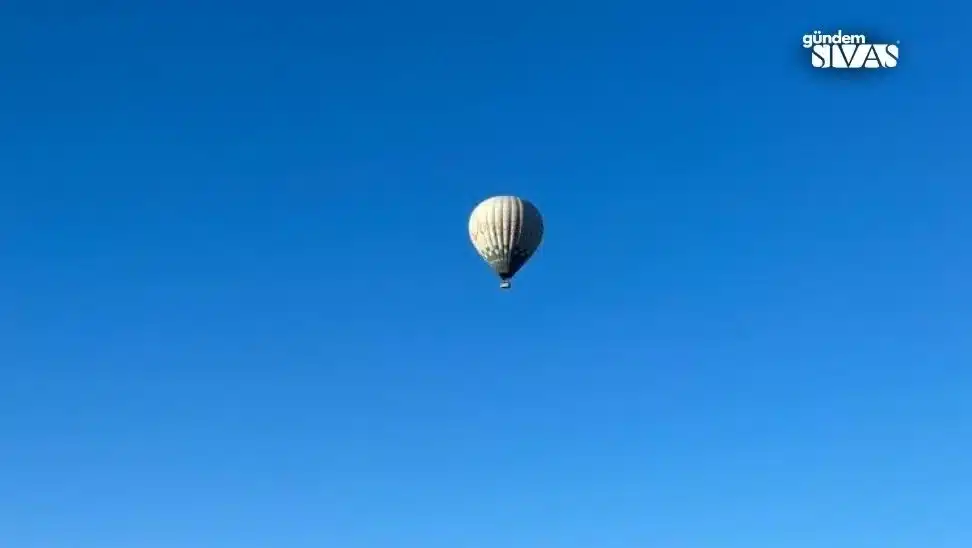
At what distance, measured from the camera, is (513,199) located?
6757 inches

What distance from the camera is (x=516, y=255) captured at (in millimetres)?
170875

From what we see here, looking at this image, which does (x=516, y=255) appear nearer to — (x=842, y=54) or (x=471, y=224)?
(x=471, y=224)

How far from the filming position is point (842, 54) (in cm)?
16525

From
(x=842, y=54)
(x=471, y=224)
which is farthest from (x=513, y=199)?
(x=842, y=54)

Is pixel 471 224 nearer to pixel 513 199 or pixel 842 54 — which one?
pixel 513 199

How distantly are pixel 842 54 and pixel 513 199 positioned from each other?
23117mm

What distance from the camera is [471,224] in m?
172

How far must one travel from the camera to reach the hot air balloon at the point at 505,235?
170625 mm

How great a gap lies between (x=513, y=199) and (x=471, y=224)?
10.5 ft

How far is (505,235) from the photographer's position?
17062 cm

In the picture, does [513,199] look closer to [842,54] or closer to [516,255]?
[516,255]

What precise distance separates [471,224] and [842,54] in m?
26.3

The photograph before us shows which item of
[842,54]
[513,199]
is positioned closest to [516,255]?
[513,199]

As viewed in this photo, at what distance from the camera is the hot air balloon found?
171 metres
